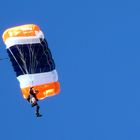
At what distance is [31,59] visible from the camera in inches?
599

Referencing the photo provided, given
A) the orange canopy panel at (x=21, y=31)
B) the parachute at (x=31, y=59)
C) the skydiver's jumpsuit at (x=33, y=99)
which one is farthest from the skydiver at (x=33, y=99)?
the orange canopy panel at (x=21, y=31)

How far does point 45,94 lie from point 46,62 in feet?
4.40

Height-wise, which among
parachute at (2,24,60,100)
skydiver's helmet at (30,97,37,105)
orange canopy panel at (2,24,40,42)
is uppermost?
orange canopy panel at (2,24,40,42)

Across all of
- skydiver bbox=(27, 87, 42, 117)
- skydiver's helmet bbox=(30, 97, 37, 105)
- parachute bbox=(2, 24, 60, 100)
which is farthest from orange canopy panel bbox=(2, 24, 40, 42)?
skydiver's helmet bbox=(30, 97, 37, 105)

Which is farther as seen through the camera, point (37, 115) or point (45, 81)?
point (45, 81)

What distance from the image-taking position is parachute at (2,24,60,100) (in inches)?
601

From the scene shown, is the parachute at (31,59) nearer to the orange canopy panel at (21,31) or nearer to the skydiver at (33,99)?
the orange canopy panel at (21,31)

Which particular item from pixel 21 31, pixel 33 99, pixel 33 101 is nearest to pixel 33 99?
pixel 33 99

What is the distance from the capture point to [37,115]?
14250mm

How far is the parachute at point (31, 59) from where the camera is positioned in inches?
601

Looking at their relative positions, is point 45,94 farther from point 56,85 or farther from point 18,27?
point 18,27

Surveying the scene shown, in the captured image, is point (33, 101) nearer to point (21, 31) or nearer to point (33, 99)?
point (33, 99)

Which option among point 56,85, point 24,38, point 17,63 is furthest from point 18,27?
point 56,85

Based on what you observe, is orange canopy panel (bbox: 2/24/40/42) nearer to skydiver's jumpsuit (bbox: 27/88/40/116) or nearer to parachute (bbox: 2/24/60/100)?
parachute (bbox: 2/24/60/100)
